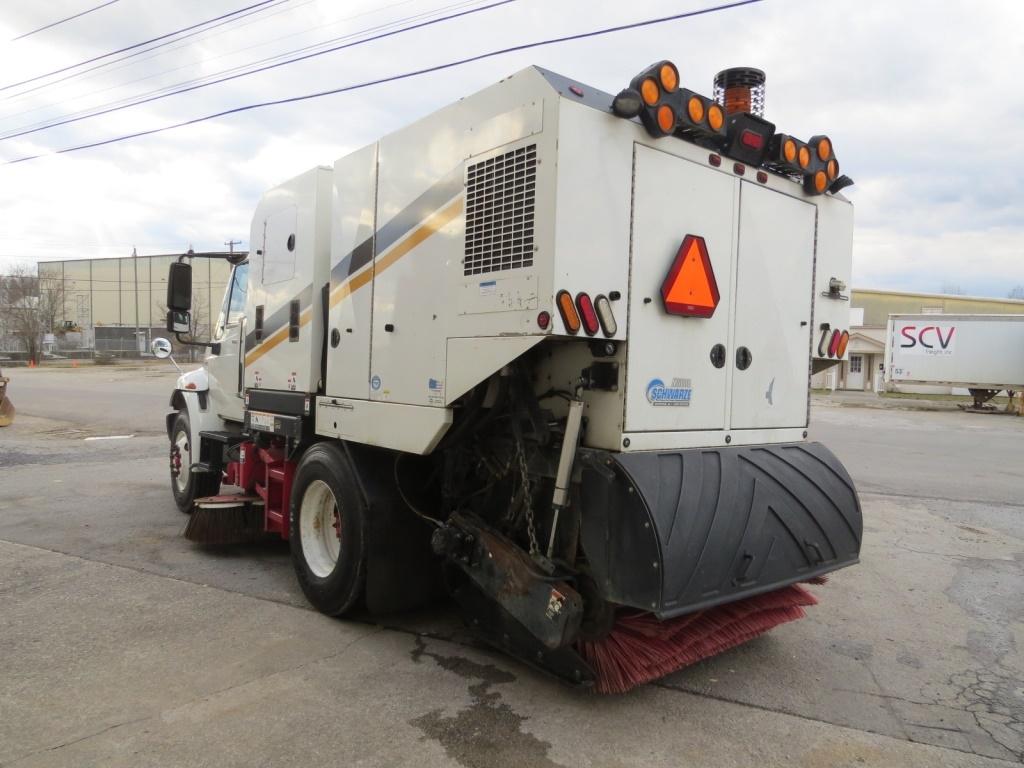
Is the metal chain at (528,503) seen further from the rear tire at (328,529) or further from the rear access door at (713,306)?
the rear tire at (328,529)

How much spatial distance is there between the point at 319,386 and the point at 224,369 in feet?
7.70

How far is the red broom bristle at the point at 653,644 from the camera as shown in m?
3.49

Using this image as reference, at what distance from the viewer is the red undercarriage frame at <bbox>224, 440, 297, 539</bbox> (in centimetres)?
564

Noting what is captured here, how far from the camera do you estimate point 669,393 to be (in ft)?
12.1

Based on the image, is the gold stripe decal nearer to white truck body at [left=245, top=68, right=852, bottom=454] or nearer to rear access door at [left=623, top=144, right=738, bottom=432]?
white truck body at [left=245, top=68, right=852, bottom=454]

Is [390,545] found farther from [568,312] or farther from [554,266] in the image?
[554,266]

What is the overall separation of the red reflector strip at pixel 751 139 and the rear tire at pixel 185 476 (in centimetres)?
573

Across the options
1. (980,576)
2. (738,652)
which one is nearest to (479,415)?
(738,652)

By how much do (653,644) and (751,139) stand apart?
2.71m

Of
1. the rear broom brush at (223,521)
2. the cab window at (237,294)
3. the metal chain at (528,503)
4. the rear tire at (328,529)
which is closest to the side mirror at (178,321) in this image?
the cab window at (237,294)

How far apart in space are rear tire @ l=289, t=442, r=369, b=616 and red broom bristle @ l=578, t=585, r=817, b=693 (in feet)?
5.11

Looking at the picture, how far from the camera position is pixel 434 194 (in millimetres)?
3990

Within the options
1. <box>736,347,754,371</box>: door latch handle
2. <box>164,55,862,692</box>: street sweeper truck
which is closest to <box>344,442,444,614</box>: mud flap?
<box>164,55,862,692</box>: street sweeper truck

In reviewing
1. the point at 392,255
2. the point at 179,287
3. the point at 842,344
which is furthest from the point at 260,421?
the point at 842,344
